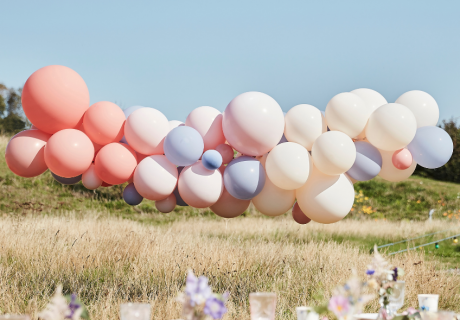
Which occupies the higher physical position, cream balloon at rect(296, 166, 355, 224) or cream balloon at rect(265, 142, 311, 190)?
cream balloon at rect(265, 142, 311, 190)

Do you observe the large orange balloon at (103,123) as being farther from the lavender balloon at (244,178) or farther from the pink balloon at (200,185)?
the lavender balloon at (244,178)

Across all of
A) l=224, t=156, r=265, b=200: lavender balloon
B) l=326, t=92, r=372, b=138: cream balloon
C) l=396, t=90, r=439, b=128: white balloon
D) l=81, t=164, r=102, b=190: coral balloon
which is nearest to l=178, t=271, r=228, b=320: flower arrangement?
l=224, t=156, r=265, b=200: lavender balloon

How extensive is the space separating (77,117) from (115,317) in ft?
5.78

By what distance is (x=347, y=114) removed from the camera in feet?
10.5

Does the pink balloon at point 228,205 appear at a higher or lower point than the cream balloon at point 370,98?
lower

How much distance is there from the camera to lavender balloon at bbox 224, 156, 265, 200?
3.15 meters

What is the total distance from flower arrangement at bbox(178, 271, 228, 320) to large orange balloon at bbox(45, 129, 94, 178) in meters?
2.14

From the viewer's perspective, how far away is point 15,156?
3.39 metres

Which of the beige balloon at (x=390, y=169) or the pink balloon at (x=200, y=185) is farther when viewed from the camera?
the beige balloon at (x=390, y=169)

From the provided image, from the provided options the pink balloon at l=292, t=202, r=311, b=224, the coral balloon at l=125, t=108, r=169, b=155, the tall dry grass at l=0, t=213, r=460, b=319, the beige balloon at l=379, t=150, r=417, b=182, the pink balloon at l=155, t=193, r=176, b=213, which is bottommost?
the tall dry grass at l=0, t=213, r=460, b=319

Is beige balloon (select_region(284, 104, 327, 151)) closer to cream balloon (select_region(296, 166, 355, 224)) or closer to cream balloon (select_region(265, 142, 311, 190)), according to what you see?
cream balloon (select_region(265, 142, 311, 190))

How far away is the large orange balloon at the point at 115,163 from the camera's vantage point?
332 cm

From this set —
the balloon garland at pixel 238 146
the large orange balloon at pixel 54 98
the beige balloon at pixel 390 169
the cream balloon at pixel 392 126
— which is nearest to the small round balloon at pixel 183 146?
the balloon garland at pixel 238 146

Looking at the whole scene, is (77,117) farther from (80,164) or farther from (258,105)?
(258,105)
